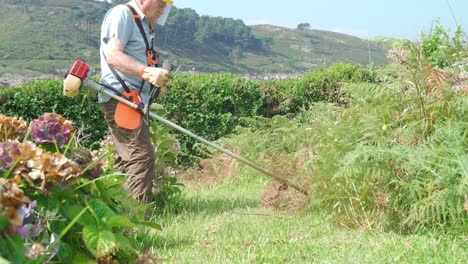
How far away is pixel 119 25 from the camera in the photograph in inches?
205

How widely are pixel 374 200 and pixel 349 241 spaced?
1.53 ft

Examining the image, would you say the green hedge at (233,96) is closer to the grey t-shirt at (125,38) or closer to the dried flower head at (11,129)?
the grey t-shirt at (125,38)

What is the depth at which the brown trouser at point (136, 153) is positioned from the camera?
5.36m

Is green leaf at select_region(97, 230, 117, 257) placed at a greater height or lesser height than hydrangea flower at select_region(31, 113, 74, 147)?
lesser

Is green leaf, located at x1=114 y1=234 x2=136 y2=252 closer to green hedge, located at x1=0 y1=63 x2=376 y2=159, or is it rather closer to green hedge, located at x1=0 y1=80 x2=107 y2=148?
green hedge, located at x1=0 y1=63 x2=376 y2=159

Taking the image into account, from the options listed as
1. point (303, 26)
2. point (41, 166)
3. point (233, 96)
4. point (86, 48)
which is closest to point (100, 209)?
point (41, 166)

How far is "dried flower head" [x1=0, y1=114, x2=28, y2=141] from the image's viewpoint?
2631mm

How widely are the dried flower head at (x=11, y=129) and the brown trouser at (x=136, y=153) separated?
8.55ft

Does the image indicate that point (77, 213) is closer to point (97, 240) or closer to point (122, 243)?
point (97, 240)

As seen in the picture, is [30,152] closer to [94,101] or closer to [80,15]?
[94,101]

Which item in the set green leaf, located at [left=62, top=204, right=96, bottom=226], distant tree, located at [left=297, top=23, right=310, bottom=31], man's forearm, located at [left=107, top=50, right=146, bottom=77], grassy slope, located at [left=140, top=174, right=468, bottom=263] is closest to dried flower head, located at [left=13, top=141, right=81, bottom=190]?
green leaf, located at [left=62, top=204, right=96, bottom=226]

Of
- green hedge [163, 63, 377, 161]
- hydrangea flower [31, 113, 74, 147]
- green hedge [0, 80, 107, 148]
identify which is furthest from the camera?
green hedge [163, 63, 377, 161]

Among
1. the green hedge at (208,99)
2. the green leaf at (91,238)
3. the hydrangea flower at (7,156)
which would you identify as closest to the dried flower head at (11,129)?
the hydrangea flower at (7,156)

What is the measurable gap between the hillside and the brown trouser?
52.4 m
